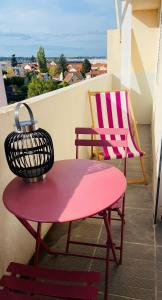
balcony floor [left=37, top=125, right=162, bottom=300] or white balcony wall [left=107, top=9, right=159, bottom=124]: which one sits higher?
white balcony wall [left=107, top=9, right=159, bottom=124]

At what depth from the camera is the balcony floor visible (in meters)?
1.62

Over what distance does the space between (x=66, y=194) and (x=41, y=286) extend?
434 mm

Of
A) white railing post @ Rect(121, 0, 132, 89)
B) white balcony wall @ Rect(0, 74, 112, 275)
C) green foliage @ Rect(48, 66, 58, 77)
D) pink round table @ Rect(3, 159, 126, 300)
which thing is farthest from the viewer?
green foliage @ Rect(48, 66, 58, 77)

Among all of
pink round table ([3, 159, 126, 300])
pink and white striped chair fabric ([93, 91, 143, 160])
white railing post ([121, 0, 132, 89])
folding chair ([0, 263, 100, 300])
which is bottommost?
folding chair ([0, 263, 100, 300])

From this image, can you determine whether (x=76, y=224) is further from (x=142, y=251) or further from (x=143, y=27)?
(x=143, y=27)

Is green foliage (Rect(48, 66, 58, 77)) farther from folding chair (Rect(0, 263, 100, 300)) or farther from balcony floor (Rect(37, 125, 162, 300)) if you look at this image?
folding chair (Rect(0, 263, 100, 300))

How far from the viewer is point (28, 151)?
1255mm

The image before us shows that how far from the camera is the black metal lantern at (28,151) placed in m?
1.23

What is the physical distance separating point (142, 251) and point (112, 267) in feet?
0.93

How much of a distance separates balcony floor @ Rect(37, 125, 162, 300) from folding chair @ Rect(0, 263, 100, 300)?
475 mm

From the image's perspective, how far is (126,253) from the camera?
1.91 meters

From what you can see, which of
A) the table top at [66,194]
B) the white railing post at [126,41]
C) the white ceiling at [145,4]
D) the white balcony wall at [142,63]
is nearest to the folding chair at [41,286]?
the table top at [66,194]

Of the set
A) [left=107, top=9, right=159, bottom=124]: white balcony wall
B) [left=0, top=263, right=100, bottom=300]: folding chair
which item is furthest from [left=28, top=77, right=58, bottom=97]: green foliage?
[left=0, top=263, right=100, bottom=300]: folding chair

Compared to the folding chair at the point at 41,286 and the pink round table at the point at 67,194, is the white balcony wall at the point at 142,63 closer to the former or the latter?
the pink round table at the point at 67,194
